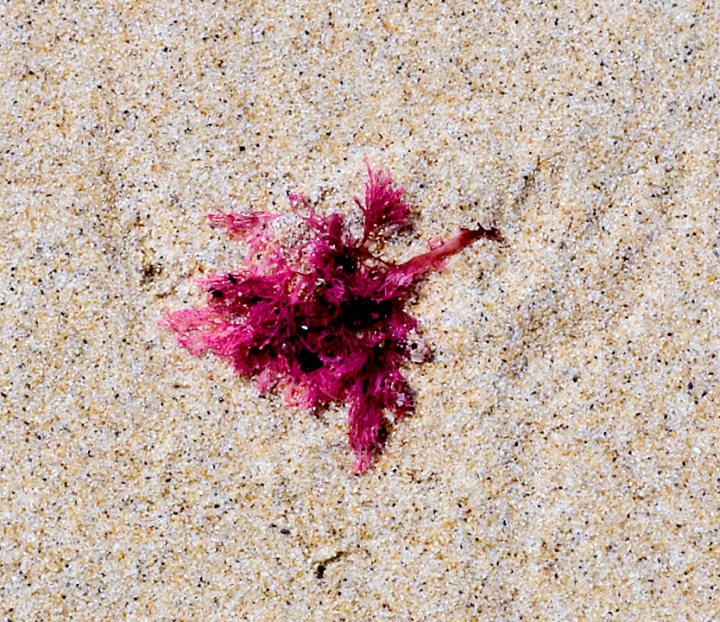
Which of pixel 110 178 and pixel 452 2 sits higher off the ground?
pixel 452 2

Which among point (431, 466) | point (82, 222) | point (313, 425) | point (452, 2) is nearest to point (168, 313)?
point (82, 222)

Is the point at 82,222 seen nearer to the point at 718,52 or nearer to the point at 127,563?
the point at 127,563

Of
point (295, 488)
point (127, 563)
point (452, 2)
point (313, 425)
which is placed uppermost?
point (452, 2)
